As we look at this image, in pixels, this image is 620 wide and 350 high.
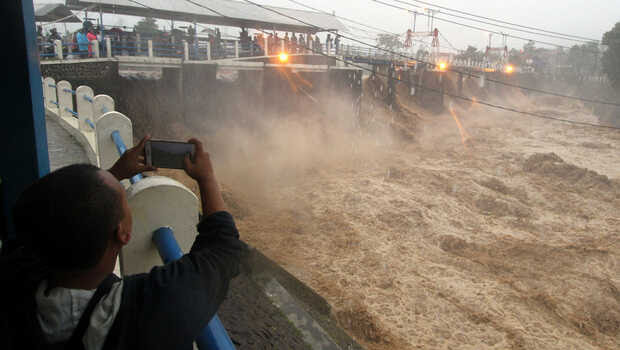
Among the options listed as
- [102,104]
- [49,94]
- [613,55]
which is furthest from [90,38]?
[613,55]

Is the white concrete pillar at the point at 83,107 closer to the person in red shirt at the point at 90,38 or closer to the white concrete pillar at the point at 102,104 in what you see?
the white concrete pillar at the point at 102,104

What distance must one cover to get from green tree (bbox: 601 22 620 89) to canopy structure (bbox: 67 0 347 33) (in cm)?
2703

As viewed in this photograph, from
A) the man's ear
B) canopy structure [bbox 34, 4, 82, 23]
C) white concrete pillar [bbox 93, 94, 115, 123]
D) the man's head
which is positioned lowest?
the man's ear

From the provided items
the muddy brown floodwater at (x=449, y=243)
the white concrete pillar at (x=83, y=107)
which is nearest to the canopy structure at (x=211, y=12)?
the muddy brown floodwater at (x=449, y=243)

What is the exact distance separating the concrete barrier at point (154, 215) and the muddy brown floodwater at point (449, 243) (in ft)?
20.7

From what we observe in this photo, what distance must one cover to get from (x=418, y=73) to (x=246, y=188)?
1055 inches

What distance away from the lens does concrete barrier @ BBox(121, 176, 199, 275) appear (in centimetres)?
154

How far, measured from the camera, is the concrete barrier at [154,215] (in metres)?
1.54

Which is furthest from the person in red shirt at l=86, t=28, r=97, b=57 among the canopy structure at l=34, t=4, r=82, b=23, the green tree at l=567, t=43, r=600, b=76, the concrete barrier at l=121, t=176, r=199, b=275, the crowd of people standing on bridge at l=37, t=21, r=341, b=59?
the green tree at l=567, t=43, r=600, b=76

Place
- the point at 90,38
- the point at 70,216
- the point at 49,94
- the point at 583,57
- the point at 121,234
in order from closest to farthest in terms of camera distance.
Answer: the point at 70,216
the point at 121,234
the point at 49,94
the point at 90,38
the point at 583,57

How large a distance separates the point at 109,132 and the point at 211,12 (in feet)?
76.5

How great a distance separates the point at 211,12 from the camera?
928 inches

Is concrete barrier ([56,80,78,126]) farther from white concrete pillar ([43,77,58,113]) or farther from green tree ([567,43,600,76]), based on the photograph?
green tree ([567,43,600,76])

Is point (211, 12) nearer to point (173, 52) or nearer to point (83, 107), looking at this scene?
point (173, 52)
